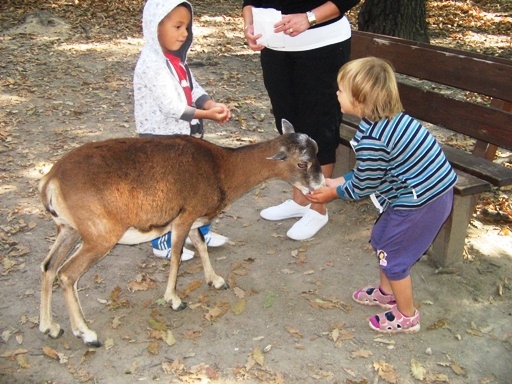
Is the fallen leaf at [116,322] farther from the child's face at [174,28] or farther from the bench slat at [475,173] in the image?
the bench slat at [475,173]

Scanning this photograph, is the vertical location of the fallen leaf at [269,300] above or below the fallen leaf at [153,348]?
below

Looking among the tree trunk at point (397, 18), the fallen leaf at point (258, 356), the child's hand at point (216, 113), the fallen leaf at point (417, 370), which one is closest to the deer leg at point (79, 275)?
the fallen leaf at point (258, 356)

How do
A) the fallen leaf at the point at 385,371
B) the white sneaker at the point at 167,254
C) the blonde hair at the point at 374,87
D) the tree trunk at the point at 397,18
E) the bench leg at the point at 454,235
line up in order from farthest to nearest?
the tree trunk at the point at 397,18 < the white sneaker at the point at 167,254 < the bench leg at the point at 454,235 < the fallen leaf at the point at 385,371 < the blonde hair at the point at 374,87

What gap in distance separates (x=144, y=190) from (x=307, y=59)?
5.85 ft

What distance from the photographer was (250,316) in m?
4.64

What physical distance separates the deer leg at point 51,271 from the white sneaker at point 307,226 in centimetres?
214

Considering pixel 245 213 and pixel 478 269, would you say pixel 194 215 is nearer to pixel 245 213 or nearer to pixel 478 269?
pixel 245 213

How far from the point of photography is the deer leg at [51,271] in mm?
4309

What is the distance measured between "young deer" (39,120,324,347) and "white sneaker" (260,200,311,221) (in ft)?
3.83

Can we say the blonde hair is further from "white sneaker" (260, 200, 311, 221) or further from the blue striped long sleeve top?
"white sneaker" (260, 200, 311, 221)

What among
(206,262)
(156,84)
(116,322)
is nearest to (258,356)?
(206,262)

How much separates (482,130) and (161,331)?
333 centimetres

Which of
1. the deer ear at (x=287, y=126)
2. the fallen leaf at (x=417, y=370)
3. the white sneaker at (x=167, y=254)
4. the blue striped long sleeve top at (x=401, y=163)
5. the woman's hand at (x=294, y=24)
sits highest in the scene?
the woman's hand at (x=294, y=24)

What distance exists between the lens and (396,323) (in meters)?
4.38
